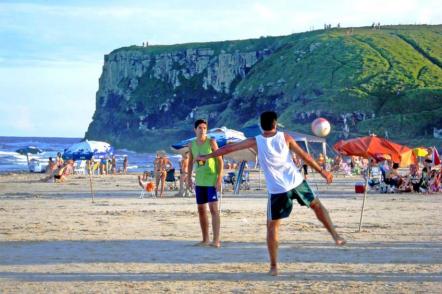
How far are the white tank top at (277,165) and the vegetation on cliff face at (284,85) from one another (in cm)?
8243

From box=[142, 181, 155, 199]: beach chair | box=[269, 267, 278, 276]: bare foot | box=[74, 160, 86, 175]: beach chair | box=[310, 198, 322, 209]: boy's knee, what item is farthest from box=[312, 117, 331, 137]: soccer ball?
box=[74, 160, 86, 175]: beach chair

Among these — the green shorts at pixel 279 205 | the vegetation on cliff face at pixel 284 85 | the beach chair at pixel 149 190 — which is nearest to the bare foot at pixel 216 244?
the green shorts at pixel 279 205

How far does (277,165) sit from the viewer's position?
29.2ft

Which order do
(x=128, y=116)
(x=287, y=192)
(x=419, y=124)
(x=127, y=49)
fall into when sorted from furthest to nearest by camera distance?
(x=127, y=49) < (x=128, y=116) < (x=419, y=124) < (x=287, y=192)

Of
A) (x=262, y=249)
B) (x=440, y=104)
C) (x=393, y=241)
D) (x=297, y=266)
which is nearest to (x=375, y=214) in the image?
(x=393, y=241)

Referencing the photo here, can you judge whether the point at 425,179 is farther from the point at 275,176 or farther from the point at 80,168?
the point at 80,168

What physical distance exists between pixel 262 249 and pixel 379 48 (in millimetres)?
123699

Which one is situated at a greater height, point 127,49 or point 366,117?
point 127,49

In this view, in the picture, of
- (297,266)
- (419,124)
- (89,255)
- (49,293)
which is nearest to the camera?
(49,293)

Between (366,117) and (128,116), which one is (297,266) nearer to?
(366,117)

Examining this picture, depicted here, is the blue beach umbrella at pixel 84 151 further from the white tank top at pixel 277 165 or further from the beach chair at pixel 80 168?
the white tank top at pixel 277 165

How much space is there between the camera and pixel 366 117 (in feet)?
336

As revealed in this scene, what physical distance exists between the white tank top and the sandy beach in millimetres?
948

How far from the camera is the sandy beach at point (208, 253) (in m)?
8.34
